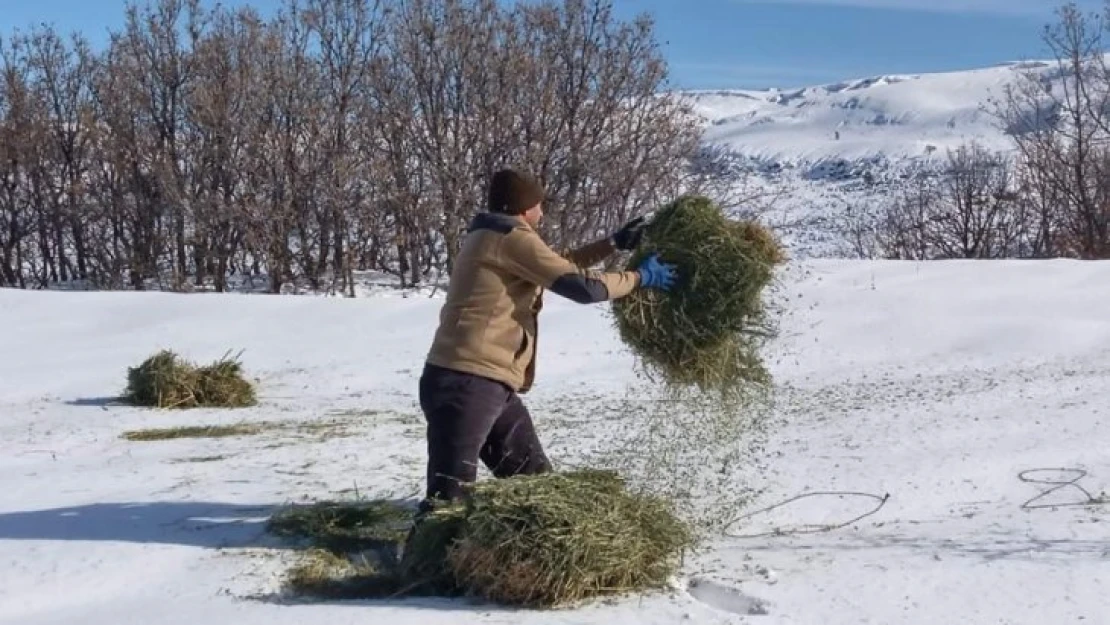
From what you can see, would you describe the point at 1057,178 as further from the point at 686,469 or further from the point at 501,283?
the point at 501,283

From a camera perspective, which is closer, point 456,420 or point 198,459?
point 456,420

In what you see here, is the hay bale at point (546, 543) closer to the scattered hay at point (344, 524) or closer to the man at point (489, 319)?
the man at point (489, 319)

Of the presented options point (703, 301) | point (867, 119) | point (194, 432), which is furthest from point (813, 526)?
point (867, 119)

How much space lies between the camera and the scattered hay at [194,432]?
26.0 feet

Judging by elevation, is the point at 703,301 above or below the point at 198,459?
above

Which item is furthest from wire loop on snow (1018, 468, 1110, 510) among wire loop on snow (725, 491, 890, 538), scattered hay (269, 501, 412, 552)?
scattered hay (269, 501, 412, 552)

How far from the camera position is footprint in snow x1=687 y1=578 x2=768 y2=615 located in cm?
434

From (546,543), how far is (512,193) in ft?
4.67

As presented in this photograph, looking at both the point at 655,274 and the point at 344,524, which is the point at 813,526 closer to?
the point at 655,274

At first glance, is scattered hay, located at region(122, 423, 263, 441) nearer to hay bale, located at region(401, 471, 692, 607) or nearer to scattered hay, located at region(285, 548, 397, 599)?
scattered hay, located at region(285, 548, 397, 599)

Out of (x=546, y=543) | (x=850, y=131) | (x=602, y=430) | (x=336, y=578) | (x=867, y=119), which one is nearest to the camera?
(x=546, y=543)

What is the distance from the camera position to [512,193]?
5.01 meters

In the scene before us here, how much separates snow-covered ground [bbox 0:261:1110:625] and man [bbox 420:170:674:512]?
2.39ft

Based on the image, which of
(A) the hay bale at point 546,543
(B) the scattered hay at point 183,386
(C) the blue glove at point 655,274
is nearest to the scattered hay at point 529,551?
(A) the hay bale at point 546,543
